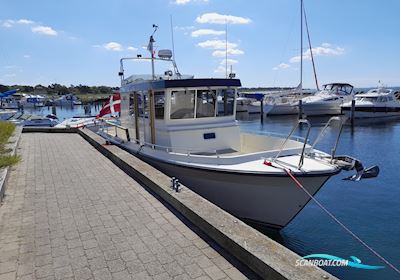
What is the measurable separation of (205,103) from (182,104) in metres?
0.65

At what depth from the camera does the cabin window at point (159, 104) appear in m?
9.04

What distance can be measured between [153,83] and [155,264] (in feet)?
20.1

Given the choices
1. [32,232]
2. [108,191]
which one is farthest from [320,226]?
[32,232]

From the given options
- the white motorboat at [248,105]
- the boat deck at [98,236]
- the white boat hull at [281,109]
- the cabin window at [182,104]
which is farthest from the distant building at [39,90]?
the boat deck at [98,236]

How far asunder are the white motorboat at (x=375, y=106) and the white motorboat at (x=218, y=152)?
1396 inches

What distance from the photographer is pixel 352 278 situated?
6.42 m

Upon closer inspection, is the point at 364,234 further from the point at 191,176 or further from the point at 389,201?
the point at 191,176

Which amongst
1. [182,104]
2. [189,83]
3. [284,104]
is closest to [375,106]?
[284,104]

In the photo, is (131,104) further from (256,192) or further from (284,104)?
(284,104)

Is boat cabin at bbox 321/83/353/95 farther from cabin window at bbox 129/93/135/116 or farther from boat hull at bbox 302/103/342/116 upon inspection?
cabin window at bbox 129/93/135/116

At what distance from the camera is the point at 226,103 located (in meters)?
9.45

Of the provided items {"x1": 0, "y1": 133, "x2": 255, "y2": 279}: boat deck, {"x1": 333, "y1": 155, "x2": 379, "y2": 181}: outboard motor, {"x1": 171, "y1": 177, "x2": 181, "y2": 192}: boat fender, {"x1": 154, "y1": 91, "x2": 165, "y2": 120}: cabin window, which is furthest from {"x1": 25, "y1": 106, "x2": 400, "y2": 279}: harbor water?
{"x1": 154, "y1": 91, "x2": 165, "y2": 120}: cabin window

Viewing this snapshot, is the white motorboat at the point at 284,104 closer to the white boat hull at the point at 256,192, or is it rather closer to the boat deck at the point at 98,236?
the white boat hull at the point at 256,192

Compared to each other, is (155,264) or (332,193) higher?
(155,264)
